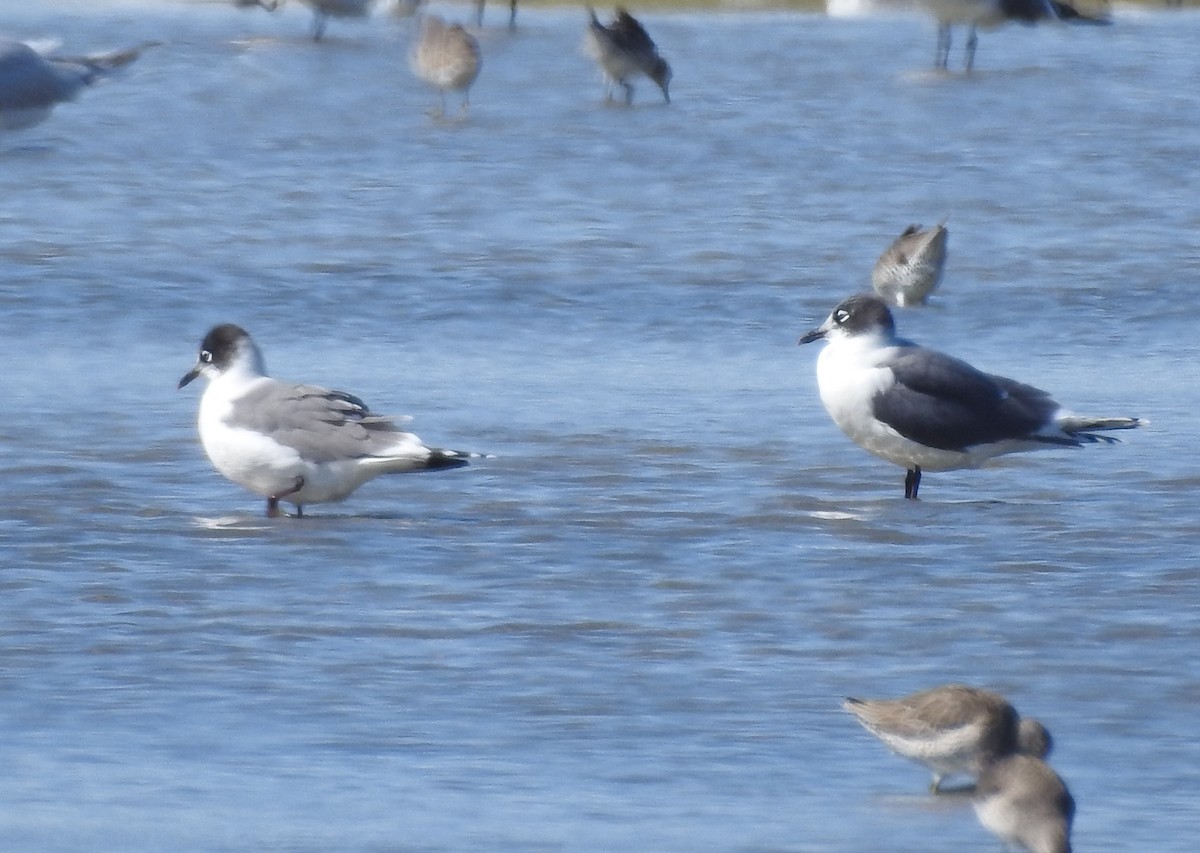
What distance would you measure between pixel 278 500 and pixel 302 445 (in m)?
0.25

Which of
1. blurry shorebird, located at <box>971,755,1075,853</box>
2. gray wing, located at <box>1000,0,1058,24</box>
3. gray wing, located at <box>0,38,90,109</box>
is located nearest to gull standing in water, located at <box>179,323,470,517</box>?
blurry shorebird, located at <box>971,755,1075,853</box>

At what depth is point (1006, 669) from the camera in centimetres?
626

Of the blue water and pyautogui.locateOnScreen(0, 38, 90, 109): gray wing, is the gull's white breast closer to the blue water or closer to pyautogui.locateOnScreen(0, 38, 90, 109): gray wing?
the blue water

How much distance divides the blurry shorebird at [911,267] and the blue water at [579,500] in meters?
0.20

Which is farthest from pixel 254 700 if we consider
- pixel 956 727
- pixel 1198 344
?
pixel 1198 344

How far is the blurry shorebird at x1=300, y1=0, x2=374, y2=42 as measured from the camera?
23.8 m

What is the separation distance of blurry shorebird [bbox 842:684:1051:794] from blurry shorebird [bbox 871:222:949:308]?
22.0 ft

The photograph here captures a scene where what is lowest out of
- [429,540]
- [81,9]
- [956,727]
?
[81,9]

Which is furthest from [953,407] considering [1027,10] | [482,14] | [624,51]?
[482,14]

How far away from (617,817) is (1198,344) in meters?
6.63

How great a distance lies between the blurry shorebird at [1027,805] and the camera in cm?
461

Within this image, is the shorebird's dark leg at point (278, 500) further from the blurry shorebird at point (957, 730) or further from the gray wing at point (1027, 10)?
the gray wing at point (1027, 10)

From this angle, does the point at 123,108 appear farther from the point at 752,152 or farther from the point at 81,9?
the point at 81,9

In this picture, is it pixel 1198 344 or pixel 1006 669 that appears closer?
pixel 1006 669
